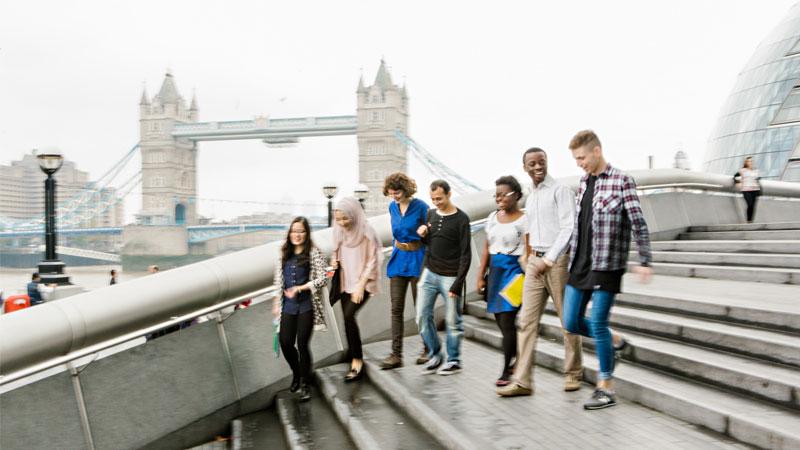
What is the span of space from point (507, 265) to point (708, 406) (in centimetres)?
133

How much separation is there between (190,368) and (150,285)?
2.06 feet

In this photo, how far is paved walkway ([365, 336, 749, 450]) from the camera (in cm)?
321

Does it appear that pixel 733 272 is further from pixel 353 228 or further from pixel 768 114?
pixel 768 114

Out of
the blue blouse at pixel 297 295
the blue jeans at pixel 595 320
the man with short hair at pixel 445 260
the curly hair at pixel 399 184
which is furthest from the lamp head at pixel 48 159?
the blue jeans at pixel 595 320

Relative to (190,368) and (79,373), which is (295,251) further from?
(79,373)

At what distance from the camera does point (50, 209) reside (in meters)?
10.6

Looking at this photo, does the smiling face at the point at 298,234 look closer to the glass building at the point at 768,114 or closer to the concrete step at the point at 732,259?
the concrete step at the point at 732,259

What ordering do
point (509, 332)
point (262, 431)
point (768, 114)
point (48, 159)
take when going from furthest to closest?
point (768, 114)
point (48, 159)
point (262, 431)
point (509, 332)

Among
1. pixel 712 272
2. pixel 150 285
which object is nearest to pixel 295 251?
pixel 150 285

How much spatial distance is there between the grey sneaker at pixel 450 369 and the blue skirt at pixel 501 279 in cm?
75

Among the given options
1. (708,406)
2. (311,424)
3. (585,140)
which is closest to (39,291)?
(311,424)

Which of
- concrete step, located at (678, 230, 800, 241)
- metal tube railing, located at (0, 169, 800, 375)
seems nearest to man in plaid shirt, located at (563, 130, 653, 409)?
metal tube railing, located at (0, 169, 800, 375)

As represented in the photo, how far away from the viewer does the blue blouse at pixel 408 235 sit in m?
4.94

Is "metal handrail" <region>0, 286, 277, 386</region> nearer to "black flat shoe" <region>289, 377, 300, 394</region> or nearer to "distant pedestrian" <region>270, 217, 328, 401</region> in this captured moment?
"distant pedestrian" <region>270, 217, 328, 401</region>
